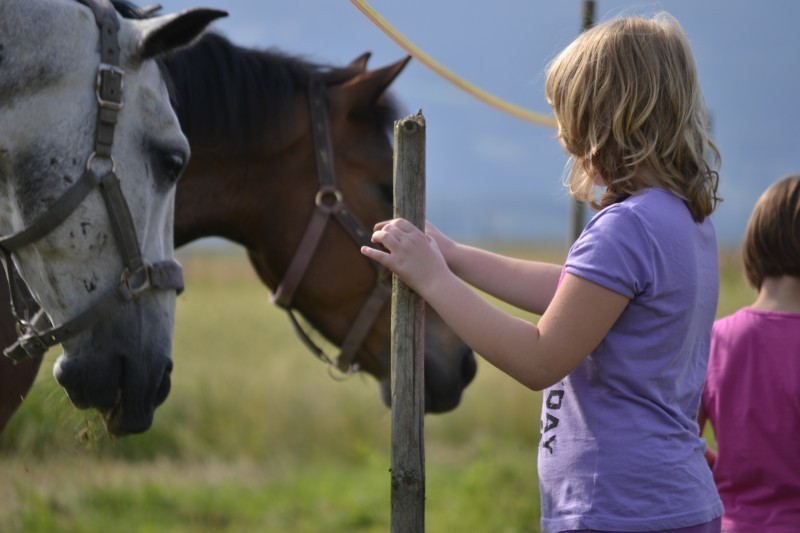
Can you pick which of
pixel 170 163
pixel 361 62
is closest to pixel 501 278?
pixel 170 163

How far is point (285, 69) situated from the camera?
4.02m

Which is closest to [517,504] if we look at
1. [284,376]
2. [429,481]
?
[429,481]

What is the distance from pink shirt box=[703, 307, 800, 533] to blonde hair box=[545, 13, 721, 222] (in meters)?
0.92

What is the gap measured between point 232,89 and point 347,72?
0.65 meters

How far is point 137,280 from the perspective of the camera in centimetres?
243

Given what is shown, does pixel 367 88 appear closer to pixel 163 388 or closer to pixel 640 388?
pixel 163 388

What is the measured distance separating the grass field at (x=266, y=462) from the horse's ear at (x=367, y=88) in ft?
3.62

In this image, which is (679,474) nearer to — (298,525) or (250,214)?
(250,214)

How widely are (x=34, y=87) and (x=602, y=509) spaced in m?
1.64

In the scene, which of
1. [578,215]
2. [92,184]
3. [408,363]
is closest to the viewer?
[408,363]

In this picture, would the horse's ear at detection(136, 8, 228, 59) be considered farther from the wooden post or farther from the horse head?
the wooden post

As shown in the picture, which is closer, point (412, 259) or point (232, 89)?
point (412, 259)

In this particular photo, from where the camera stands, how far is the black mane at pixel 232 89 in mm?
3701

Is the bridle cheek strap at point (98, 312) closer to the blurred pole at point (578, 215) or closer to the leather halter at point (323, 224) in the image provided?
the leather halter at point (323, 224)
